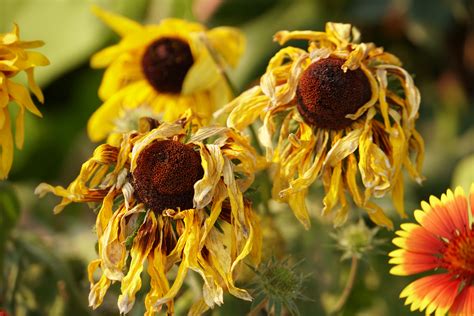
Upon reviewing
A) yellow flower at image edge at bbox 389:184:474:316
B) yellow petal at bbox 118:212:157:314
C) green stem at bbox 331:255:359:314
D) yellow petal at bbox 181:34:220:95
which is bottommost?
green stem at bbox 331:255:359:314

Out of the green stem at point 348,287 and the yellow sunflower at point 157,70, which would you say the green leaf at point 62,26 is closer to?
the yellow sunflower at point 157,70

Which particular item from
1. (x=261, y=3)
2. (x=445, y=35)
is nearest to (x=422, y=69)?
(x=445, y=35)

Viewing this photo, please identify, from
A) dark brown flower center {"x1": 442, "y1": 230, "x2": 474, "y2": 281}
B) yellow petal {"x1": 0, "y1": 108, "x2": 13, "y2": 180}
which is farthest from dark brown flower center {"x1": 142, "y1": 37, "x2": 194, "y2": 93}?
dark brown flower center {"x1": 442, "y1": 230, "x2": 474, "y2": 281}

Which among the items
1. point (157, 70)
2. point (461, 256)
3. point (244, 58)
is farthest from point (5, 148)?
point (244, 58)

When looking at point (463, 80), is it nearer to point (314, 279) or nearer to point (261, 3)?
point (261, 3)

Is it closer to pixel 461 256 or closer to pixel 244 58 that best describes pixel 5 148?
pixel 461 256

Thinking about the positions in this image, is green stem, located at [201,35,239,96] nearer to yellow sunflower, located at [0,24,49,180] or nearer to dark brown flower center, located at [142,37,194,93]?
dark brown flower center, located at [142,37,194,93]

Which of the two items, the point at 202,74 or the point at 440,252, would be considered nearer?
the point at 440,252
